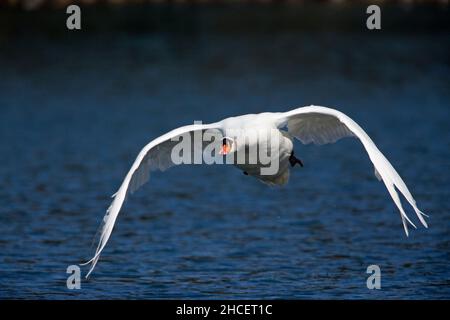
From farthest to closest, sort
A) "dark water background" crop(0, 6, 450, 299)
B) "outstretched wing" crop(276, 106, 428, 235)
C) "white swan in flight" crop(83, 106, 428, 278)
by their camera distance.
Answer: "dark water background" crop(0, 6, 450, 299) → "outstretched wing" crop(276, 106, 428, 235) → "white swan in flight" crop(83, 106, 428, 278)

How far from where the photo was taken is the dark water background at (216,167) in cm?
1895

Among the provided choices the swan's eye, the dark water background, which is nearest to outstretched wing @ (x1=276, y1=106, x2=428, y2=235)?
the swan's eye

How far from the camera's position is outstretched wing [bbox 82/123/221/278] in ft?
49.8

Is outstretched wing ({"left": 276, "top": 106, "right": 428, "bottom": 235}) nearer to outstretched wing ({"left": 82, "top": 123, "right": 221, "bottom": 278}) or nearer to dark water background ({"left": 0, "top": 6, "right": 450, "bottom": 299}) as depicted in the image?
outstretched wing ({"left": 82, "top": 123, "right": 221, "bottom": 278})

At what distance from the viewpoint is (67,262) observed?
19703 millimetres

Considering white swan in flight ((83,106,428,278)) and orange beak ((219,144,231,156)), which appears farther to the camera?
orange beak ((219,144,231,156))

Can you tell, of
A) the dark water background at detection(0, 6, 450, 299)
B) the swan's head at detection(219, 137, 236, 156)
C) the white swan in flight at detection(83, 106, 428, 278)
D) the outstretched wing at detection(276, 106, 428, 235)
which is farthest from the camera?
the dark water background at detection(0, 6, 450, 299)

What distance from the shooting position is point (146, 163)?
Result: 55.1 feet

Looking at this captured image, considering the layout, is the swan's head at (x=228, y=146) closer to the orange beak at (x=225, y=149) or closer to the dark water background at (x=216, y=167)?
the orange beak at (x=225, y=149)

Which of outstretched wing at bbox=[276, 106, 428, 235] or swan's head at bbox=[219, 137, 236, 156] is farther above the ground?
outstretched wing at bbox=[276, 106, 428, 235]

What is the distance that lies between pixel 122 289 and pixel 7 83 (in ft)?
94.0

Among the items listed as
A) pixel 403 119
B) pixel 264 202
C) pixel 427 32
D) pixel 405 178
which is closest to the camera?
pixel 264 202
